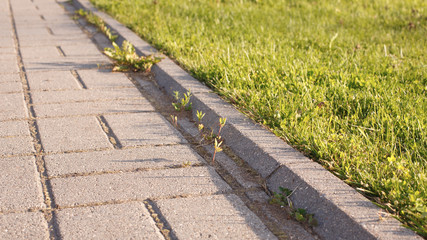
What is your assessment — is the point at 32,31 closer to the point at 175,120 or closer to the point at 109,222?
the point at 175,120

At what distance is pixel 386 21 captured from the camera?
6.50m

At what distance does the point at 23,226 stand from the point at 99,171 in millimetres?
593

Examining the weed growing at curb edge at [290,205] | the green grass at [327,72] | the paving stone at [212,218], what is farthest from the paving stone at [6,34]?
the weed growing at curb edge at [290,205]

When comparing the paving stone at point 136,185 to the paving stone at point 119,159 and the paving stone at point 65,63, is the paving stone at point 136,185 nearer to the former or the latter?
the paving stone at point 119,159

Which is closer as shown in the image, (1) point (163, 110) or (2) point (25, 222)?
(2) point (25, 222)

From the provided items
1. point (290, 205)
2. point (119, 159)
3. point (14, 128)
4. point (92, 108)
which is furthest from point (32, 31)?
point (290, 205)

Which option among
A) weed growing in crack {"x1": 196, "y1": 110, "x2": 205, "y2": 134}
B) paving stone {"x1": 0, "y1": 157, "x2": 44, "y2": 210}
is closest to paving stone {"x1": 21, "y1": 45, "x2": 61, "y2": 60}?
weed growing in crack {"x1": 196, "y1": 110, "x2": 205, "y2": 134}

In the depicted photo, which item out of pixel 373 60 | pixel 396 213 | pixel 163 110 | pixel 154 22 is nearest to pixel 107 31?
pixel 154 22

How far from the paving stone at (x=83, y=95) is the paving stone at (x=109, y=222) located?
169 centimetres

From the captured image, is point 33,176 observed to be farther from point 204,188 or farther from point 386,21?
point 386,21

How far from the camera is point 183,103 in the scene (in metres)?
3.61

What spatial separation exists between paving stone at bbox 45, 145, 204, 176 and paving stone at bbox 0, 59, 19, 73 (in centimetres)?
207

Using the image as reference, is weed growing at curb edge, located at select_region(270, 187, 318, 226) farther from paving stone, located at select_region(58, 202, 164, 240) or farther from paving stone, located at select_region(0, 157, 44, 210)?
paving stone, located at select_region(0, 157, 44, 210)

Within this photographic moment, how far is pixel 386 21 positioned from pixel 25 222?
17.7 ft
